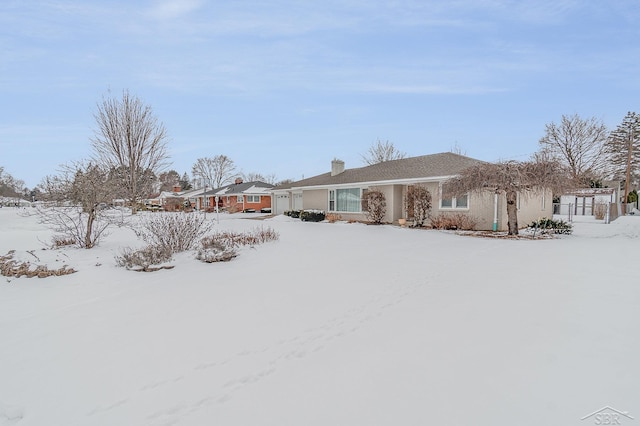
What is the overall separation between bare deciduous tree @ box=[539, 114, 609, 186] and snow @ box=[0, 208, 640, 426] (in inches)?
1155

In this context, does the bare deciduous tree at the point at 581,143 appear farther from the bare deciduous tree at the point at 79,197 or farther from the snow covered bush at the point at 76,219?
the snow covered bush at the point at 76,219

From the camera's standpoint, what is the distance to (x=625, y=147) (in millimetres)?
29578

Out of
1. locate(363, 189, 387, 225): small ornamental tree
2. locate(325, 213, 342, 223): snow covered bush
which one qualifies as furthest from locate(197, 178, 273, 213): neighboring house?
locate(363, 189, 387, 225): small ornamental tree

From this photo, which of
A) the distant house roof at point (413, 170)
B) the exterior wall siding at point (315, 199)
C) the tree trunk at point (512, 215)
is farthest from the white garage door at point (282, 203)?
the tree trunk at point (512, 215)

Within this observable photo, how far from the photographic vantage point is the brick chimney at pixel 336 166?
23781 mm

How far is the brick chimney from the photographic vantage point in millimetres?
23781

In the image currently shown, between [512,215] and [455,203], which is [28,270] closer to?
[512,215]

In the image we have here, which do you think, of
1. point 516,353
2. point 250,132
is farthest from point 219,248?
point 250,132

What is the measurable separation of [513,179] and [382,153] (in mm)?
27124

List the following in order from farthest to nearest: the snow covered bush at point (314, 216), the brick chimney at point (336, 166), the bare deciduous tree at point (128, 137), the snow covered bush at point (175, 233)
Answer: the bare deciduous tree at point (128, 137) < the brick chimney at point (336, 166) < the snow covered bush at point (314, 216) < the snow covered bush at point (175, 233)

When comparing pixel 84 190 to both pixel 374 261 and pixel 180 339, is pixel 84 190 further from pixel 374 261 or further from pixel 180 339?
pixel 374 261

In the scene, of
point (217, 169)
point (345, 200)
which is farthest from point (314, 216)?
point (217, 169)

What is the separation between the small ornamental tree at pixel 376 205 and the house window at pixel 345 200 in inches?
70.3

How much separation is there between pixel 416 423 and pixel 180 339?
2.65 metres
